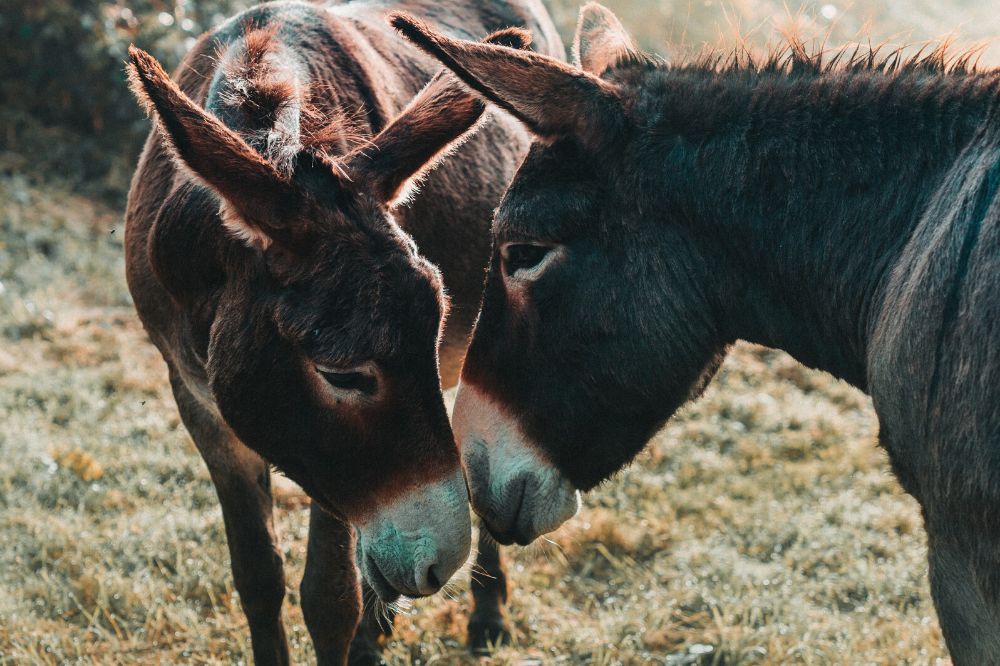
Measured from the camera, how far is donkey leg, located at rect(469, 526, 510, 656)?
3.76 m

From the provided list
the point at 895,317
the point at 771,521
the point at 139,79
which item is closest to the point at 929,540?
the point at 895,317

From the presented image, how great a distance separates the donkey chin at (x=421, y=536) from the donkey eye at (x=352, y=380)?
1.00ft

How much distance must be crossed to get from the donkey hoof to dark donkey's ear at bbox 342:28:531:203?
1.92 metres

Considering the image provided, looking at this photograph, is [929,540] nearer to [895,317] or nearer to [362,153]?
[895,317]

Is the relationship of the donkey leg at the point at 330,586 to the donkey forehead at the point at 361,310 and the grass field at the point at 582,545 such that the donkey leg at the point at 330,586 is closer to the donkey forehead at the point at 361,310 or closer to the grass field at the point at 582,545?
the grass field at the point at 582,545

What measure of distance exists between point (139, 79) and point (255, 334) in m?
Answer: 0.65

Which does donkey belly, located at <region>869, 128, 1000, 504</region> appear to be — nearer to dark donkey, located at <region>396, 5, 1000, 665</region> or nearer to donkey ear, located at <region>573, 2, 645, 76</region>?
dark donkey, located at <region>396, 5, 1000, 665</region>

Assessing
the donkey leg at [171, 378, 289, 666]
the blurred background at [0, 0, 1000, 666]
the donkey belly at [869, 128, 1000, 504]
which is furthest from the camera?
the blurred background at [0, 0, 1000, 666]

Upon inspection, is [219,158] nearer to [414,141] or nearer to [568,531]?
[414,141]

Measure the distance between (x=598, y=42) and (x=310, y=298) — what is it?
137 cm

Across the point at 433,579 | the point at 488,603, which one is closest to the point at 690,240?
the point at 433,579

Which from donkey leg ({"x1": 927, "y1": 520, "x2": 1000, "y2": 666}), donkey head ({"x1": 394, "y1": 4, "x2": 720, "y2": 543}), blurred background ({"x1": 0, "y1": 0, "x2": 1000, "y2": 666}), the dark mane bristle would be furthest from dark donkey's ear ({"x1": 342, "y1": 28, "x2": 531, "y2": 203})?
donkey leg ({"x1": 927, "y1": 520, "x2": 1000, "y2": 666})

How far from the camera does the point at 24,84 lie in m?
8.79

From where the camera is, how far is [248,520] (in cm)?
315
